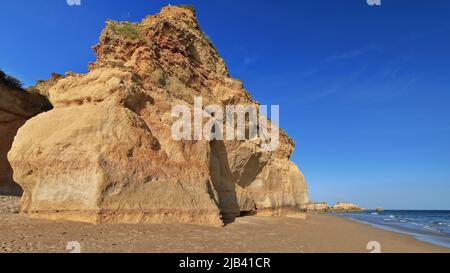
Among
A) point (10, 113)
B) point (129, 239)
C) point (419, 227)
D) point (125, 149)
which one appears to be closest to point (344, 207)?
point (419, 227)

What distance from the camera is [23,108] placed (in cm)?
2477

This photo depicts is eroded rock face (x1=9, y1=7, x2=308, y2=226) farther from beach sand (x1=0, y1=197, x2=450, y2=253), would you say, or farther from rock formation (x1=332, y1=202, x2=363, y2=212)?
rock formation (x1=332, y1=202, x2=363, y2=212)

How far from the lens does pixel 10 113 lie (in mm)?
24172

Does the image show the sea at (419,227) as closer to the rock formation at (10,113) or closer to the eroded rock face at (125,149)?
the eroded rock face at (125,149)

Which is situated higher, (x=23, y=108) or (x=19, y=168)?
(x=23, y=108)

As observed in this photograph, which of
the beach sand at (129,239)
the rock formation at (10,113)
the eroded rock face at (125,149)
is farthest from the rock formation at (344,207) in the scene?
the beach sand at (129,239)

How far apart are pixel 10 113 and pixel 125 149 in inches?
708

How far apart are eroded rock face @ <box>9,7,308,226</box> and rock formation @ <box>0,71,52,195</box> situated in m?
11.3

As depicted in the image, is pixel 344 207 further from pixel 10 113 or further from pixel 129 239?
pixel 129 239

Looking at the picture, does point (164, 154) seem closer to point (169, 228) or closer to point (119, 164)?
point (119, 164)

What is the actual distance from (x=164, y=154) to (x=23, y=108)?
18.0 metres

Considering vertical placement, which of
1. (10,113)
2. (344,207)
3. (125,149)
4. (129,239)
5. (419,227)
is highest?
(10,113)

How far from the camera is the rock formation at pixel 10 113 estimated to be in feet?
76.2
